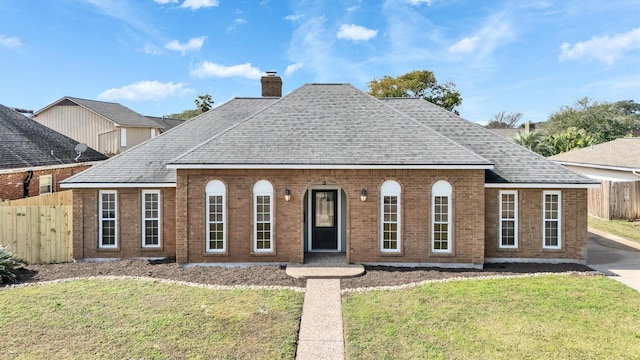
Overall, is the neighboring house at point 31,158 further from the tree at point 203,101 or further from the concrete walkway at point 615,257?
the tree at point 203,101

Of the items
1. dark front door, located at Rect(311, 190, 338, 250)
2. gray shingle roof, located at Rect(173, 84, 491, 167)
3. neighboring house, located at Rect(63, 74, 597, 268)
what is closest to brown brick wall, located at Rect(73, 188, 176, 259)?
neighboring house, located at Rect(63, 74, 597, 268)

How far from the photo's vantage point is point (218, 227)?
39.2 feet

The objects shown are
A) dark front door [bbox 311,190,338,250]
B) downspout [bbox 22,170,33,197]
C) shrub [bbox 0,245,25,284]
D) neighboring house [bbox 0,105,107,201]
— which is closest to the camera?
shrub [bbox 0,245,25,284]

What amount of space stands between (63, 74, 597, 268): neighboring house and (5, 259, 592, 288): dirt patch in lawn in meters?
0.47

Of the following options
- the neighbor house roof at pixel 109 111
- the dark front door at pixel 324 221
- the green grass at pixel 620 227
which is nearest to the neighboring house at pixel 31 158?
the dark front door at pixel 324 221

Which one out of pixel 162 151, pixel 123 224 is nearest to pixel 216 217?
pixel 123 224

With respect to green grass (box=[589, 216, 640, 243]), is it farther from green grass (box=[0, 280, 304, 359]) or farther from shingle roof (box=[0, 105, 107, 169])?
shingle roof (box=[0, 105, 107, 169])

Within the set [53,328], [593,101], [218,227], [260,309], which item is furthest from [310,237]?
[593,101]

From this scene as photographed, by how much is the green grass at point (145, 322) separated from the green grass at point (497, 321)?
1.64 meters

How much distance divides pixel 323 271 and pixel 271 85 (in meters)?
11.2

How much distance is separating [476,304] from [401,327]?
7.60 ft

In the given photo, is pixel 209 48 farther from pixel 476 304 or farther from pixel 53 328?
pixel 476 304

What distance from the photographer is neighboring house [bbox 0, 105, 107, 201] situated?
52.3 feet

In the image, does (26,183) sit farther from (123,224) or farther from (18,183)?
(123,224)
